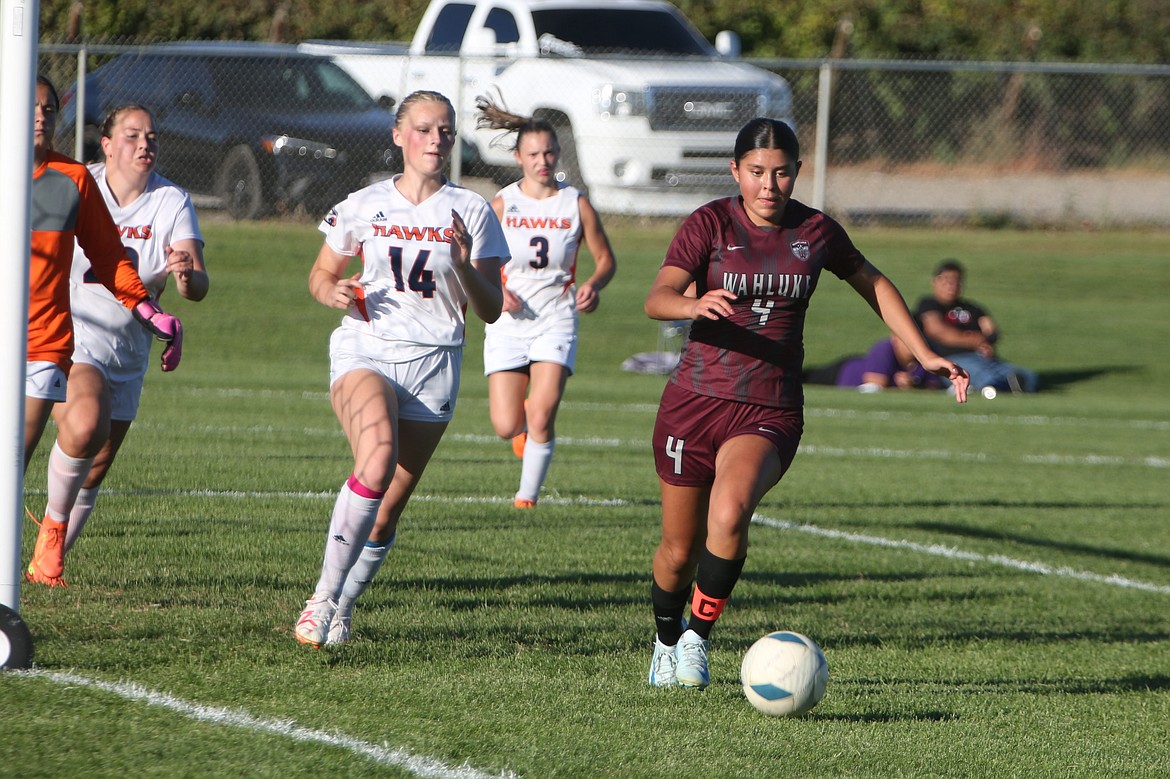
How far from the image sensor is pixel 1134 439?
14891 mm

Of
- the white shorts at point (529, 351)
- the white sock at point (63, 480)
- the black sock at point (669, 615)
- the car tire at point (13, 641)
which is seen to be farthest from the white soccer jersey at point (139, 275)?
the white shorts at point (529, 351)

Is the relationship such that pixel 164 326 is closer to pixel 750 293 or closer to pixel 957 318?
pixel 750 293

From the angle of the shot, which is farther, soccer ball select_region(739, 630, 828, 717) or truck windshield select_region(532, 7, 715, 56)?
truck windshield select_region(532, 7, 715, 56)

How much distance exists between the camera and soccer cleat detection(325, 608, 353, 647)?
18.8 feet

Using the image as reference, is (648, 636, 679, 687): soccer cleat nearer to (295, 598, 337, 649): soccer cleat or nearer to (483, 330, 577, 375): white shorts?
(295, 598, 337, 649): soccer cleat

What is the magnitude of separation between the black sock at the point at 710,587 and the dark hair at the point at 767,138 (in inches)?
57.2

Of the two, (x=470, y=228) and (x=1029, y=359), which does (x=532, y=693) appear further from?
(x=1029, y=359)

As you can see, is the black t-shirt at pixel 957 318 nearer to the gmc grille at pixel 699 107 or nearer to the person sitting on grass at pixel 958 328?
the person sitting on grass at pixel 958 328

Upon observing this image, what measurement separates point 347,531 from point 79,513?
6.34 feet

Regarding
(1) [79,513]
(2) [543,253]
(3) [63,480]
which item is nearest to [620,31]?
(2) [543,253]

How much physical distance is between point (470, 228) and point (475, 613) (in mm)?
1703

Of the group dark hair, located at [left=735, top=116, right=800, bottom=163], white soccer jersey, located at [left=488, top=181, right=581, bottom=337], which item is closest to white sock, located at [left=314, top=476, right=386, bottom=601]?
dark hair, located at [left=735, top=116, right=800, bottom=163]

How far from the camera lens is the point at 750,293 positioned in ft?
18.0

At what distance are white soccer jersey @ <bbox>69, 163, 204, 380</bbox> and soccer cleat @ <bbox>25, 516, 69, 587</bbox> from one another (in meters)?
0.71
